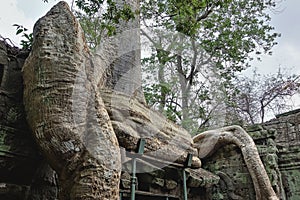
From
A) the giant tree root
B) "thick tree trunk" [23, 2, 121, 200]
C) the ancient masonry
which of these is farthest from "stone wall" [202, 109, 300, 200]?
"thick tree trunk" [23, 2, 121, 200]

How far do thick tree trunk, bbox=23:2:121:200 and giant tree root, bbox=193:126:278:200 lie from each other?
2604mm

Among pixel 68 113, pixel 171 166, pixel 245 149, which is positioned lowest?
pixel 171 166

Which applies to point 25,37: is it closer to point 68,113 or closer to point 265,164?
point 68,113

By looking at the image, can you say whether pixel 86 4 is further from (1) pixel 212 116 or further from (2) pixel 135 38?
(1) pixel 212 116

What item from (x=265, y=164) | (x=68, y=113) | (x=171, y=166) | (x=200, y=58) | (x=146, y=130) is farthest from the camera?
(x=200, y=58)

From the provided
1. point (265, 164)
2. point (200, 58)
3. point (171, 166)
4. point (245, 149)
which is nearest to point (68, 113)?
point (171, 166)

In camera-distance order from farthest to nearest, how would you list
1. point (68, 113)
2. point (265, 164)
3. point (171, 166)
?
point (265, 164) → point (171, 166) → point (68, 113)

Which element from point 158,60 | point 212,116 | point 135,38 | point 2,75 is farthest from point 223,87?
point 2,75

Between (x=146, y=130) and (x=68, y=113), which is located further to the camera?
(x=146, y=130)

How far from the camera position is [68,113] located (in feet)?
5.24

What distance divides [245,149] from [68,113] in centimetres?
286

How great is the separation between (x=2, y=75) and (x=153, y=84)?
4.96m

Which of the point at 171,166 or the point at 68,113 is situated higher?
the point at 68,113

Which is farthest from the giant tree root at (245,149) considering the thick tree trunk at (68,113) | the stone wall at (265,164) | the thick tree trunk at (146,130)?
the thick tree trunk at (68,113)
